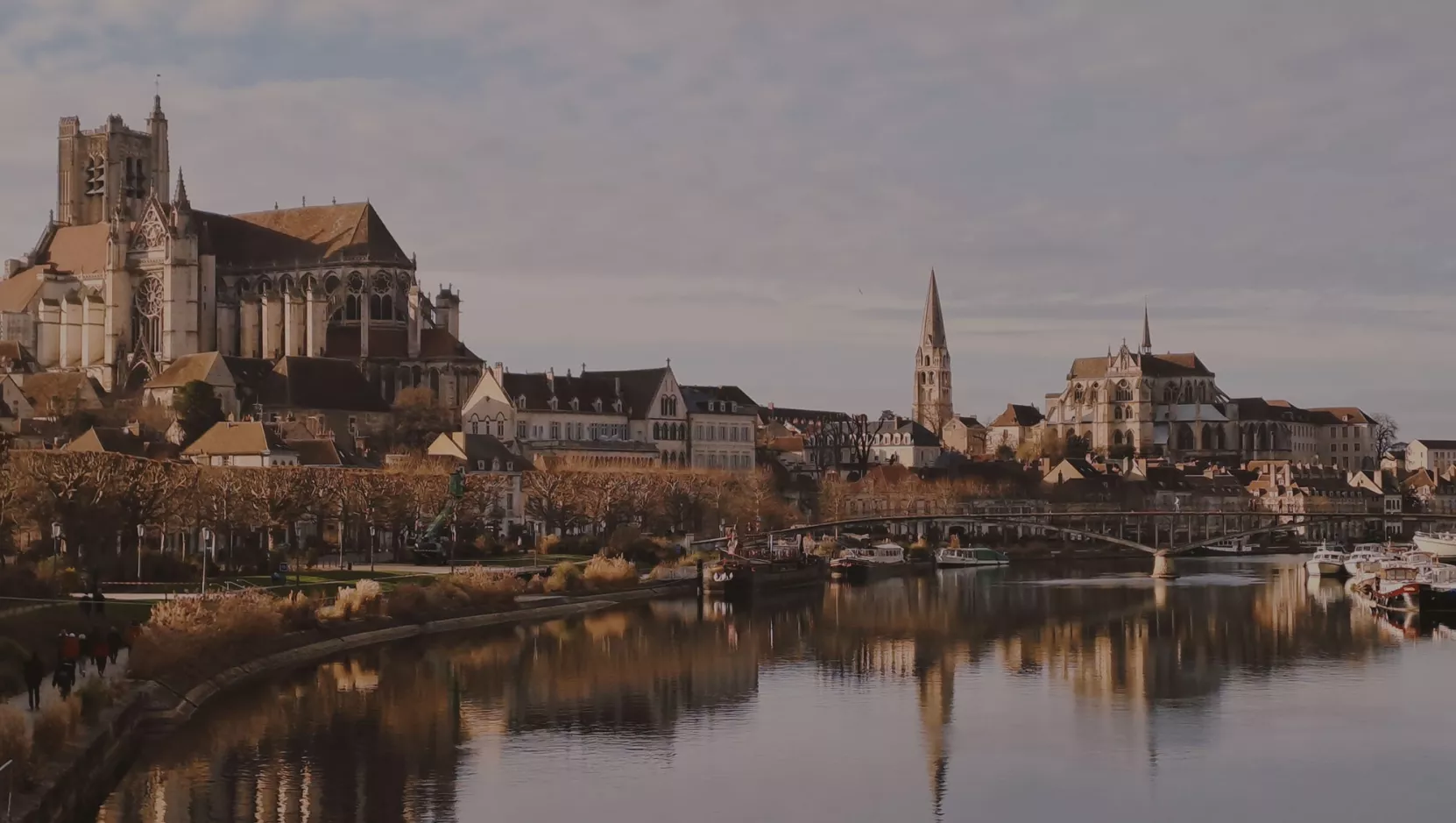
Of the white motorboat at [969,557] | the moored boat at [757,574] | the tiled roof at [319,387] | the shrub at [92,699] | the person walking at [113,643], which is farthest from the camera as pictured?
the tiled roof at [319,387]

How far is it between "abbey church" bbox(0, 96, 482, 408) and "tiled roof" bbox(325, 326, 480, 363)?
94 millimetres

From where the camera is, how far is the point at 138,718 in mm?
37750

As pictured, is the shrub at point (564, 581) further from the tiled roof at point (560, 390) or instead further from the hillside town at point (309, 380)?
the tiled roof at point (560, 390)

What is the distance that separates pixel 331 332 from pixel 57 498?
2706 inches

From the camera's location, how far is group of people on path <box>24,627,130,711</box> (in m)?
34.3

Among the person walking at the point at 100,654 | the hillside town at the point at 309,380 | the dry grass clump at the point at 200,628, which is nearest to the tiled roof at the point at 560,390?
the hillside town at the point at 309,380

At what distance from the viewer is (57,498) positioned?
59.3m

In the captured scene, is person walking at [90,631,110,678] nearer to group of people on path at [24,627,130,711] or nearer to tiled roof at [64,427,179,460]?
group of people on path at [24,627,130,711]

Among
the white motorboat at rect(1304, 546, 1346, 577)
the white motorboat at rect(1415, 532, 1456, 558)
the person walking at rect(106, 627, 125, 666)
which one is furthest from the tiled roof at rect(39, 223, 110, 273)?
the person walking at rect(106, 627, 125, 666)

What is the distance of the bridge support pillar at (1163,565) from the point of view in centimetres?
9569


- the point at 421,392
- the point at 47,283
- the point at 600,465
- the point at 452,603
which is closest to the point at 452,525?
the point at 452,603

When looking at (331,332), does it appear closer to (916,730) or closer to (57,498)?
(57,498)

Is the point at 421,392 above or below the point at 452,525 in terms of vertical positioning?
above

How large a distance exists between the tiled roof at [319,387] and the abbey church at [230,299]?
370 centimetres
